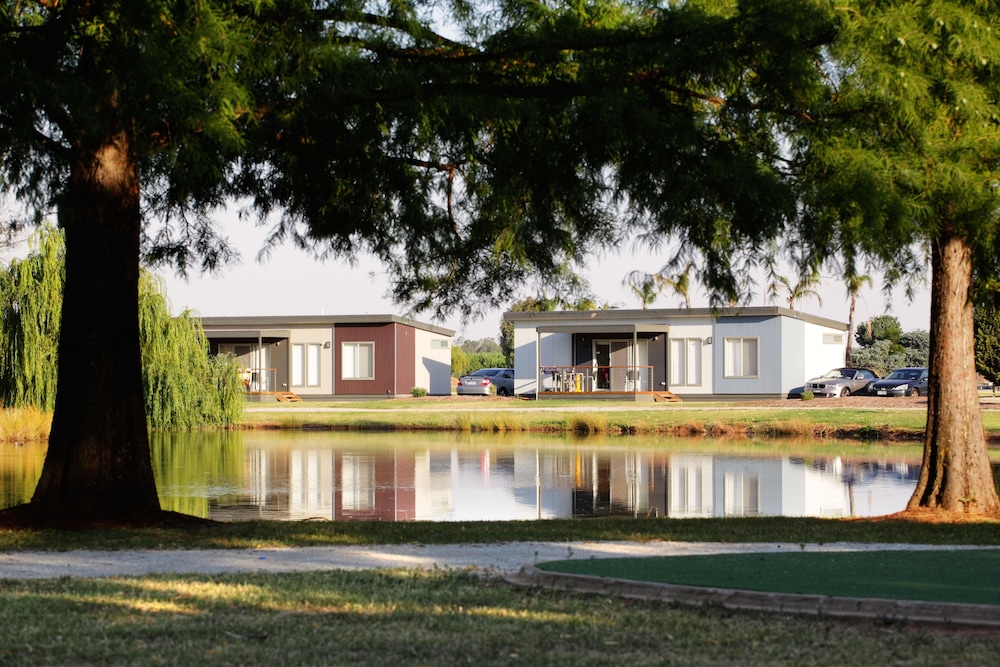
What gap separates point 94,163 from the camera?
41.8 feet

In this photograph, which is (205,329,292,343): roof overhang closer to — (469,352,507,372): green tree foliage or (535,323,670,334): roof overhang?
(535,323,670,334): roof overhang

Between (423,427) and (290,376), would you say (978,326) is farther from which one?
(290,376)

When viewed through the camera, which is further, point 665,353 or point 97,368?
point 665,353

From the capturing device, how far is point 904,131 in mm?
11516

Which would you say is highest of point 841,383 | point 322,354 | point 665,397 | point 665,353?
point 322,354

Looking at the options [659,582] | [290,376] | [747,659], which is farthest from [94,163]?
[290,376]

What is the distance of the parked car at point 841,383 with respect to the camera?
4512 centimetres

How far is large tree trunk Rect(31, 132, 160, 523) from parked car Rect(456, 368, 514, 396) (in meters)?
39.1

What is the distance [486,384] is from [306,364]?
7.52 metres

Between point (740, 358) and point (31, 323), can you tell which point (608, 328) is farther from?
point (31, 323)

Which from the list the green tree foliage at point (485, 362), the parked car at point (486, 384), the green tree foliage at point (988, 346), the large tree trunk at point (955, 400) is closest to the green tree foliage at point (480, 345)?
the green tree foliage at point (485, 362)

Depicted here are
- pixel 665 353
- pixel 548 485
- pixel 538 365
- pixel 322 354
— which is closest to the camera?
pixel 548 485

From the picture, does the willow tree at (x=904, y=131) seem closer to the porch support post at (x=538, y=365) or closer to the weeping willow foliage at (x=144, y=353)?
the weeping willow foliage at (x=144, y=353)

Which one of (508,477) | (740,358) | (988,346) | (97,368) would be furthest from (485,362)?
(97,368)
